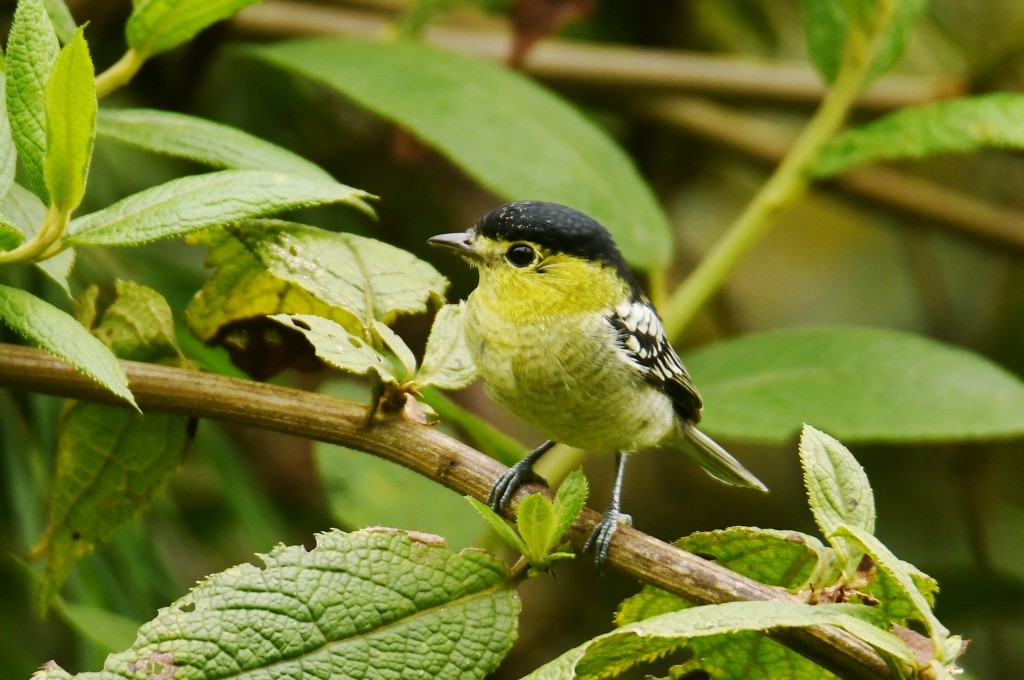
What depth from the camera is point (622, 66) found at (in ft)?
9.40

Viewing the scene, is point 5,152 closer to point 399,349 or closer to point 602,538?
point 399,349

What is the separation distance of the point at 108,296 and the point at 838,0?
1.62 metres

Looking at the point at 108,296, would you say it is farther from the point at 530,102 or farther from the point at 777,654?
the point at 777,654

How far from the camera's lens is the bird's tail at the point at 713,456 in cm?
198

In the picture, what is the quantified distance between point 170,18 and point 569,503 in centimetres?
73

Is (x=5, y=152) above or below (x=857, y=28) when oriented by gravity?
below

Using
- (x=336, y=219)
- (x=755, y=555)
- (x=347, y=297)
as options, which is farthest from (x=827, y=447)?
(x=336, y=219)

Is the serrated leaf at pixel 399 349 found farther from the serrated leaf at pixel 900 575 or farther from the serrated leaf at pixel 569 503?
the serrated leaf at pixel 900 575

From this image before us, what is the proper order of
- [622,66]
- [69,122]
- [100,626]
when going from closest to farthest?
1. [69,122]
2. [100,626]
3. [622,66]

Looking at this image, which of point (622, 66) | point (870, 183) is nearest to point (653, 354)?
point (622, 66)

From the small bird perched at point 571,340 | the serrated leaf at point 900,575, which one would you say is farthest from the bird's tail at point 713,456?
the serrated leaf at point 900,575

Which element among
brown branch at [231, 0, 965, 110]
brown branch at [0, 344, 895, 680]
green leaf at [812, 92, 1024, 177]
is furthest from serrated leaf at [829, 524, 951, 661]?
brown branch at [231, 0, 965, 110]

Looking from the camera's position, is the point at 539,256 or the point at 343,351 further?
the point at 539,256

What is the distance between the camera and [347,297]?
1295 mm
